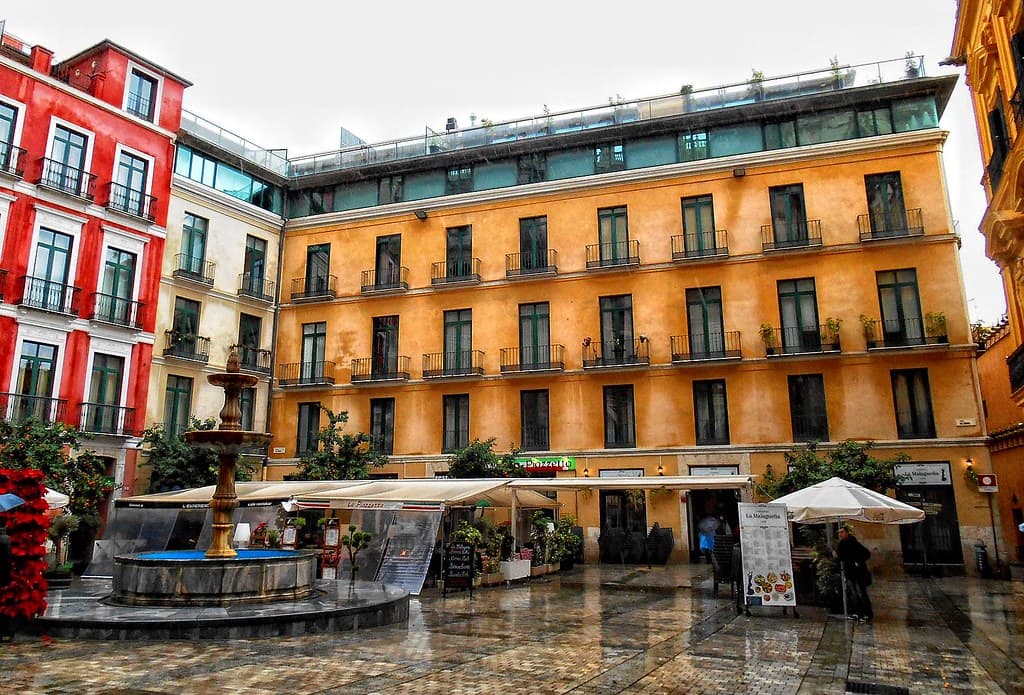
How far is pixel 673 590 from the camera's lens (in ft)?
55.2

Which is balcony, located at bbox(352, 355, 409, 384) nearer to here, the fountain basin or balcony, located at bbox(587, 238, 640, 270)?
balcony, located at bbox(587, 238, 640, 270)

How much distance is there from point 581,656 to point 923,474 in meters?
17.8

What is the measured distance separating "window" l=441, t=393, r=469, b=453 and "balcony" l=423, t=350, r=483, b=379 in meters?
0.99

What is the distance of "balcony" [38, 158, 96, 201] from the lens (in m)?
22.9

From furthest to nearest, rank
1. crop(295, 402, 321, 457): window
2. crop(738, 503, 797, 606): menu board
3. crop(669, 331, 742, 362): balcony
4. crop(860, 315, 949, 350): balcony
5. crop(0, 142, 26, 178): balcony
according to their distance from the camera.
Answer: crop(295, 402, 321, 457): window → crop(669, 331, 742, 362): balcony → crop(860, 315, 949, 350): balcony → crop(0, 142, 26, 178): balcony → crop(738, 503, 797, 606): menu board

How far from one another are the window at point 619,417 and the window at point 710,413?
2.26 meters

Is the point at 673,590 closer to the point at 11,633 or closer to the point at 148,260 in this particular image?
the point at 11,633

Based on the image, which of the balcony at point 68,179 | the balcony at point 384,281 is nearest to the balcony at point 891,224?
the balcony at point 384,281

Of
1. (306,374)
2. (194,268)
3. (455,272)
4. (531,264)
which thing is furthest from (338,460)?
(531,264)

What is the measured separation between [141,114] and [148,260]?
→ 542 centimetres

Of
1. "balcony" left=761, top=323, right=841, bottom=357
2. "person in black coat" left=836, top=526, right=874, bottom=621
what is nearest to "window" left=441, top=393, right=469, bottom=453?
"balcony" left=761, top=323, right=841, bottom=357

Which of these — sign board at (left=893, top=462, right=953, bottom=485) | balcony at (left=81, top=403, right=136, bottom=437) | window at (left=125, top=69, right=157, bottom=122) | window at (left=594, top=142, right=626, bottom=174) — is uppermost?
window at (left=125, top=69, right=157, bottom=122)

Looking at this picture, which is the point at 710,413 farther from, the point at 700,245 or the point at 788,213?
the point at 788,213

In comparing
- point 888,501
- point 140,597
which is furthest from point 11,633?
point 888,501
